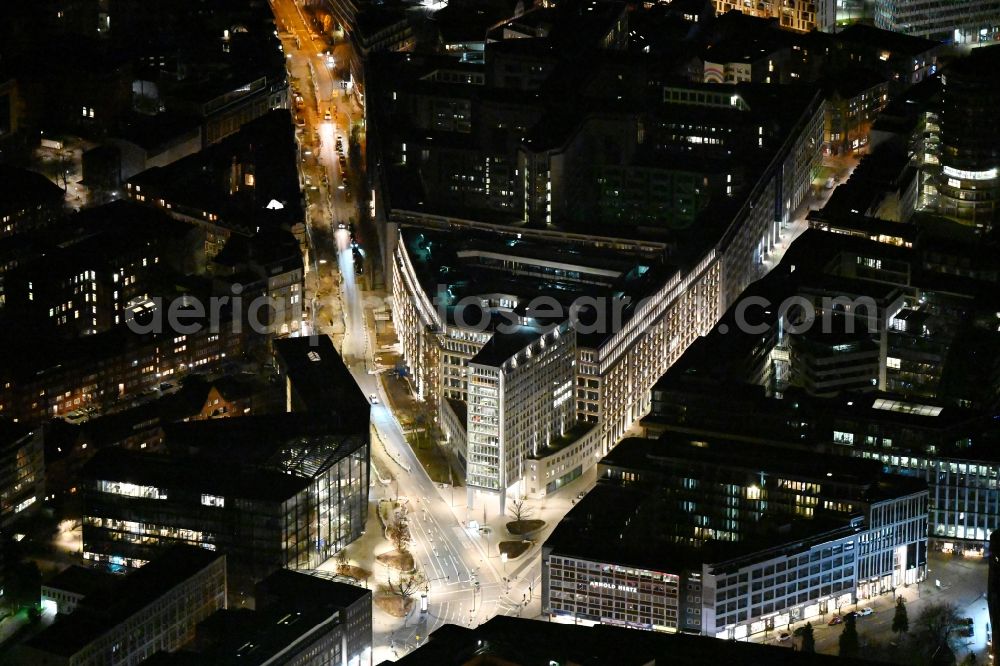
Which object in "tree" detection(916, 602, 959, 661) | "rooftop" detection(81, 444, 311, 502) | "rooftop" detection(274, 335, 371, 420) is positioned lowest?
"tree" detection(916, 602, 959, 661)

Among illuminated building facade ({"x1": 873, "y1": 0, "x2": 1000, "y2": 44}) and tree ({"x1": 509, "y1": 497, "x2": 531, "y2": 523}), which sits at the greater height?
illuminated building facade ({"x1": 873, "y1": 0, "x2": 1000, "y2": 44})

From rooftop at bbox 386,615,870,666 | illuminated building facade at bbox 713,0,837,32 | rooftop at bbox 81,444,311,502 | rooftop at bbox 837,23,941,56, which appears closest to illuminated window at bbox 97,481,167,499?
rooftop at bbox 81,444,311,502

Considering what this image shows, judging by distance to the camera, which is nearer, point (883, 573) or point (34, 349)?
point (883, 573)

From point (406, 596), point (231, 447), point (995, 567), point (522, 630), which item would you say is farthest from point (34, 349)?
point (995, 567)

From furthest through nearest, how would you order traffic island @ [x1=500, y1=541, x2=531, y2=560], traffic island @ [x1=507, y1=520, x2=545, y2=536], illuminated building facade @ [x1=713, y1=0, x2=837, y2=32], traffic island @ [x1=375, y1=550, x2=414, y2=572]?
illuminated building facade @ [x1=713, y1=0, x2=837, y2=32], traffic island @ [x1=507, y1=520, x2=545, y2=536], traffic island @ [x1=500, y1=541, x2=531, y2=560], traffic island @ [x1=375, y1=550, x2=414, y2=572]

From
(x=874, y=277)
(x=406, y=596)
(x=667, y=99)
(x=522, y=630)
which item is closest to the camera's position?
(x=522, y=630)

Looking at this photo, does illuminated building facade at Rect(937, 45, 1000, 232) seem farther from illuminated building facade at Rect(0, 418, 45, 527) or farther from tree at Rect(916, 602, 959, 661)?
illuminated building facade at Rect(0, 418, 45, 527)

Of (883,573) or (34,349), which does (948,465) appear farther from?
(34,349)
